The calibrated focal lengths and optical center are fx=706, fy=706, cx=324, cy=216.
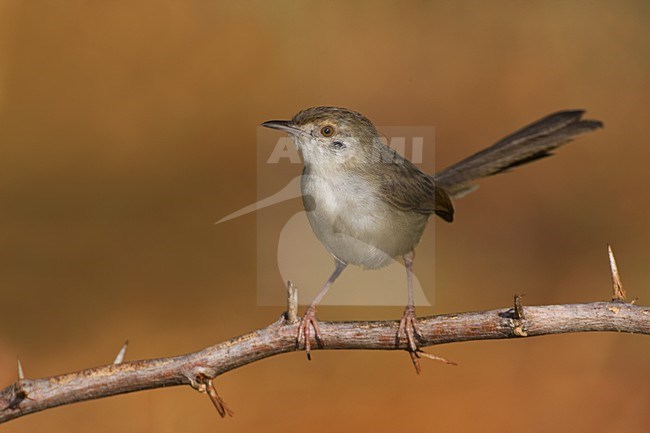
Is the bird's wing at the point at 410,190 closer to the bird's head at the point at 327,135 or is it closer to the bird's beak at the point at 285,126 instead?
the bird's head at the point at 327,135

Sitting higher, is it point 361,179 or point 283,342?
point 361,179

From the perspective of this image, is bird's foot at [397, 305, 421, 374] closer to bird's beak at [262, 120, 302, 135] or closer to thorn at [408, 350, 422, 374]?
thorn at [408, 350, 422, 374]

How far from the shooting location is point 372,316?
288 inches

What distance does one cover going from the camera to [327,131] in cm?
425

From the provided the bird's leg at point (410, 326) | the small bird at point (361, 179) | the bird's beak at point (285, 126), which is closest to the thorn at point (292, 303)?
the small bird at point (361, 179)

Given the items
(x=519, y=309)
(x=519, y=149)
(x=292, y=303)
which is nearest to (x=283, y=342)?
(x=292, y=303)

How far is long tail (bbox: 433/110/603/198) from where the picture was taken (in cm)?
408

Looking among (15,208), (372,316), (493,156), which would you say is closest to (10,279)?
(15,208)

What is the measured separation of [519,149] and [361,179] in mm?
1056

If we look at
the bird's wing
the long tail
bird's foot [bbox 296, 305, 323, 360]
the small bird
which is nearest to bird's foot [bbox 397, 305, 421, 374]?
the small bird

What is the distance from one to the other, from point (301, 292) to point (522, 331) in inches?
129

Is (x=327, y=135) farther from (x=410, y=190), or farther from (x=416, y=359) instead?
(x=416, y=359)

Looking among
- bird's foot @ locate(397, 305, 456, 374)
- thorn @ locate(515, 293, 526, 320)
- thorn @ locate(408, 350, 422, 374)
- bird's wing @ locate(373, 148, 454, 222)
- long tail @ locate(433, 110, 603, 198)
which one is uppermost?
long tail @ locate(433, 110, 603, 198)

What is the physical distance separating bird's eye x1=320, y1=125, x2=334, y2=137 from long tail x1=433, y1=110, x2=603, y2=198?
1.18 m
